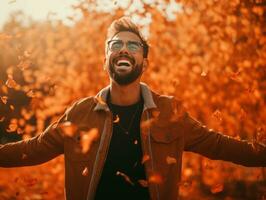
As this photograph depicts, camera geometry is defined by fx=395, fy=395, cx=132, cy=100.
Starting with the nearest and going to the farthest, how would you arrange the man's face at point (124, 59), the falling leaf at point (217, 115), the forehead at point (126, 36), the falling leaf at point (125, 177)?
the falling leaf at point (125, 177) → the man's face at point (124, 59) → the forehead at point (126, 36) → the falling leaf at point (217, 115)

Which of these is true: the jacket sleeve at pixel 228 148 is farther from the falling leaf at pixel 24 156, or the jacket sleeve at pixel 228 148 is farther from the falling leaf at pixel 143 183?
the falling leaf at pixel 24 156

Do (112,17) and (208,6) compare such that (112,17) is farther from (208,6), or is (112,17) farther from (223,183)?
(223,183)

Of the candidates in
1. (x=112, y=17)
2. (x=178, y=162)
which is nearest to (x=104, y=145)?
(x=178, y=162)

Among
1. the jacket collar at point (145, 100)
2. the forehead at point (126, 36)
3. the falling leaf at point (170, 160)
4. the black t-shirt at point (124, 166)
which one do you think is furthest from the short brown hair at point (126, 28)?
the falling leaf at point (170, 160)

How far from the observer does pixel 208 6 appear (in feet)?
29.9

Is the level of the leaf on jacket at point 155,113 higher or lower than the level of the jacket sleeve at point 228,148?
higher

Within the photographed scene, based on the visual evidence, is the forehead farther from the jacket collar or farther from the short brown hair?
the jacket collar

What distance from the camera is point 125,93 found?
3900mm

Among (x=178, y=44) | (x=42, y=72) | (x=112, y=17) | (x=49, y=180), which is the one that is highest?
(x=112, y=17)

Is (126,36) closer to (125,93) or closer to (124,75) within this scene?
(124,75)

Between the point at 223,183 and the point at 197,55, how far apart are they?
137 inches

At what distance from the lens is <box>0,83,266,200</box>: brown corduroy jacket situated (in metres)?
3.57

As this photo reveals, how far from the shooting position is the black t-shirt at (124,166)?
3.49 metres

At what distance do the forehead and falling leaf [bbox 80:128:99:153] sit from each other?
0.97 m
